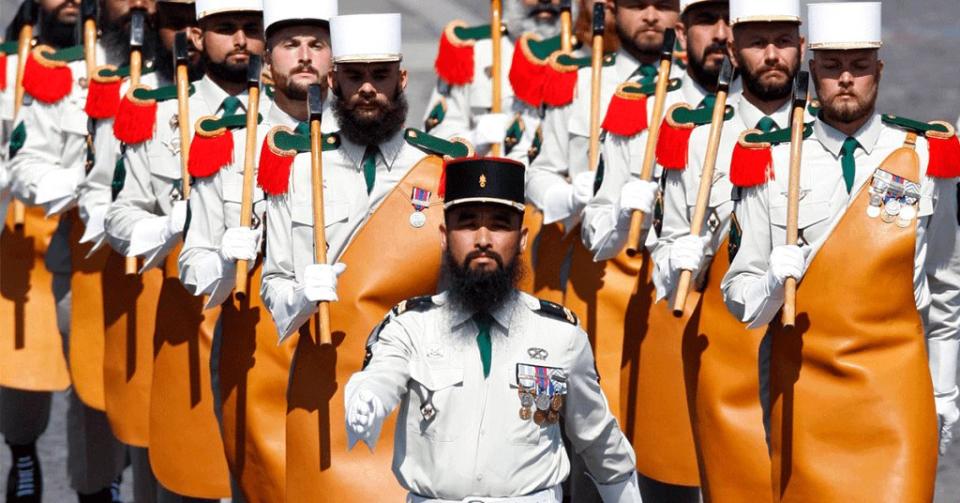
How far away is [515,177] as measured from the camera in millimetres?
8672

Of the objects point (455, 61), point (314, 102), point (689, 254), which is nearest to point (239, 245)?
point (314, 102)

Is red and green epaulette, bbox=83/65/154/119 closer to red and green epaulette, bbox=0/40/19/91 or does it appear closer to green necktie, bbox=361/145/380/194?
red and green epaulette, bbox=0/40/19/91

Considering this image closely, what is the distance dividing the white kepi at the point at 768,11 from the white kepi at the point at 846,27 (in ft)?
1.67

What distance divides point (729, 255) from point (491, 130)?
12.1ft

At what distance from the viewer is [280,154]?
984 centimetres

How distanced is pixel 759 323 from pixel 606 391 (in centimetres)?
216

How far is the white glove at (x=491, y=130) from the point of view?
1331 cm

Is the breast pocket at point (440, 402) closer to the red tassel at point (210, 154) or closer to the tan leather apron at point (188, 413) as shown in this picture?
the red tassel at point (210, 154)

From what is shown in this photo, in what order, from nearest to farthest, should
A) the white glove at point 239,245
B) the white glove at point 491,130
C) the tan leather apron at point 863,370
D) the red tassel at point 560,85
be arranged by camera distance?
the tan leather apron at point 863,370
the white glove at point 239,245
the red tassel at point 560,85
the white glove at point 491,130

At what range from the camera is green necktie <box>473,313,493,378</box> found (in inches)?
336

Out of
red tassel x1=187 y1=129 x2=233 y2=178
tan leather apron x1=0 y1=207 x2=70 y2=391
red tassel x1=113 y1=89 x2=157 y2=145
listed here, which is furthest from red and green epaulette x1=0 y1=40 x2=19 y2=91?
red tassel x1=187 y1=129 x2=233 y2=178

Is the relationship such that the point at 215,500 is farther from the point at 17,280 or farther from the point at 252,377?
the point at 17,280

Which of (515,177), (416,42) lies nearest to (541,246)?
(515,177)

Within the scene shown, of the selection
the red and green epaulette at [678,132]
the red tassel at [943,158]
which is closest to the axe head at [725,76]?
the red and green epaulette at [678,132]
